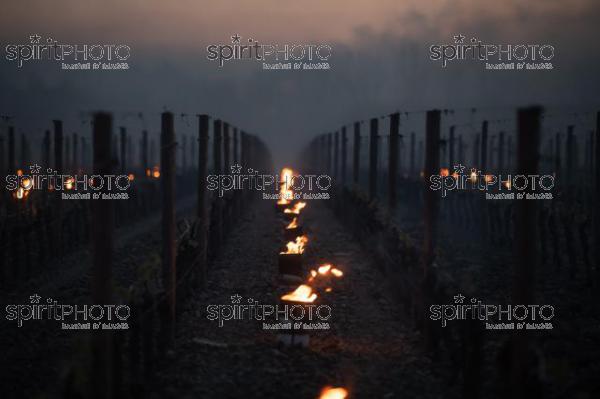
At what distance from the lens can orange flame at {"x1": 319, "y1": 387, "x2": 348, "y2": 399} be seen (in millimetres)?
6793

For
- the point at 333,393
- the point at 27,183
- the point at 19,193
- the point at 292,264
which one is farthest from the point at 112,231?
the point at 27,183

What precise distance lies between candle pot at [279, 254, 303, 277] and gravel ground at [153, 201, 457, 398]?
377 millimetres

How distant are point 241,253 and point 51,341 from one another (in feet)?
23.9

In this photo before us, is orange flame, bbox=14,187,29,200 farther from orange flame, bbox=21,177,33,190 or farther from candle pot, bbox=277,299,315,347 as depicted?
candle pot, bbox=277,299,315,347

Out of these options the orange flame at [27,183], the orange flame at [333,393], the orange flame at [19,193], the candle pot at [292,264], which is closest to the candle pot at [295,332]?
the orange flame at [333,393]

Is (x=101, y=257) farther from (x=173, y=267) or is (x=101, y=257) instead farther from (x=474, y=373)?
(x=474, y=373)

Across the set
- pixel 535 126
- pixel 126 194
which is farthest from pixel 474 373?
pixel 126 194

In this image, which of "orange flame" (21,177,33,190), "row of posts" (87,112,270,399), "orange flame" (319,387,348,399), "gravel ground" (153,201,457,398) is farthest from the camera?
"orange flame" (21,177,33,190)

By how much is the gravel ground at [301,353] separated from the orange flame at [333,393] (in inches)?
4.0

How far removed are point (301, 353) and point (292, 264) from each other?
4180 millimetres

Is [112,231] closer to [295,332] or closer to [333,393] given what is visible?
[333,393]

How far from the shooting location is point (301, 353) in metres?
8.19

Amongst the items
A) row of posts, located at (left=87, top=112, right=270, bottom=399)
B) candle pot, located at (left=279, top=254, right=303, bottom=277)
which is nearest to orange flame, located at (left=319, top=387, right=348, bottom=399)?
row of posts, located at (left=87, top=112, right=270, bottom=399)

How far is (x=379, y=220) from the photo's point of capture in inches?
518
